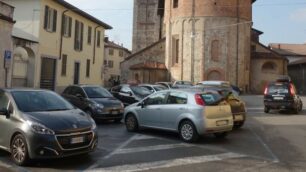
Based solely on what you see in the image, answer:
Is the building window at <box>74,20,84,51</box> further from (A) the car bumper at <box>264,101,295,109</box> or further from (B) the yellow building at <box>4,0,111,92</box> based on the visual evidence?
(A) the car bumper at <box>264,101,295,109</box>

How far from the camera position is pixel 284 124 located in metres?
18.0

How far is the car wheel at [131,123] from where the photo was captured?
565 inches

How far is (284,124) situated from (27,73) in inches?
629

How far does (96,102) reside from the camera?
16.8 metres

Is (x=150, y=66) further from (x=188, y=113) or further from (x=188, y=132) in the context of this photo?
(x=188, y=132)

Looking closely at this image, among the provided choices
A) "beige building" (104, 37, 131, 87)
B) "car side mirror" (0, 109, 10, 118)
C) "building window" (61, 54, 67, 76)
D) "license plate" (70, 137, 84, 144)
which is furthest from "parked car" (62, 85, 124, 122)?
"beige building" (104, 37, 131, 87)

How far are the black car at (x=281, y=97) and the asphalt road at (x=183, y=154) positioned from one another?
28.7 ft

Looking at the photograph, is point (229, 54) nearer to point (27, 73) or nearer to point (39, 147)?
point (27, 73)

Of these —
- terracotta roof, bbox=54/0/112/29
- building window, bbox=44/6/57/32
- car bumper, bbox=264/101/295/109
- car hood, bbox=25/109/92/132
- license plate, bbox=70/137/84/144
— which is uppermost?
terracotta roof, bbox=54/0/112/29

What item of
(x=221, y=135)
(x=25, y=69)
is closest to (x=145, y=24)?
(x=25, y=69)

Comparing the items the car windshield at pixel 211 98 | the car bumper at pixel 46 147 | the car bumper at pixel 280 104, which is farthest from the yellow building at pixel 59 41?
the car bumper at pixel 46 147

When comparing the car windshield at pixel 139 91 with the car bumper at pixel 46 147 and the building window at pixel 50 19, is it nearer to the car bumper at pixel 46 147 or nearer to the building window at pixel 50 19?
the building window at pixel 50 19

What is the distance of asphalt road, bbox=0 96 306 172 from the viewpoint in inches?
339

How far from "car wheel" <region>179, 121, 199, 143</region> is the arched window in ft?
154
